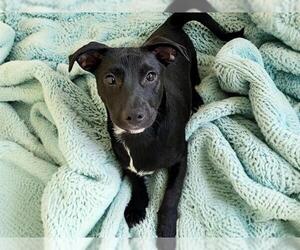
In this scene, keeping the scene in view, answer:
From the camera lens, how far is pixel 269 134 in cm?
158

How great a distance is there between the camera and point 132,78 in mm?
1421

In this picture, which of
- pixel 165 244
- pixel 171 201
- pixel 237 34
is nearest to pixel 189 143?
pixel 171 201

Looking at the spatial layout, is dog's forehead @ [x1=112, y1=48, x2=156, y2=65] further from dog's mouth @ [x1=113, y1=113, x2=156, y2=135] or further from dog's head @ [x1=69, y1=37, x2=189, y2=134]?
dog's mouth @ [x1=113, y1=113, x2=156, y2=135]

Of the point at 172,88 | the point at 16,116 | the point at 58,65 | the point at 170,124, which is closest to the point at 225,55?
the point at 172,88

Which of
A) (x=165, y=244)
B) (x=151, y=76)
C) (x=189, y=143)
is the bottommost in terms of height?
(x=165, y=244)

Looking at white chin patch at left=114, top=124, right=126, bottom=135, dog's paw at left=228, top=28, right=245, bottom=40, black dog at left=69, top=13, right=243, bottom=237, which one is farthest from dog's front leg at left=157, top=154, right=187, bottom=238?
dog's paw at left=228, top=28, right=245, bottom=40

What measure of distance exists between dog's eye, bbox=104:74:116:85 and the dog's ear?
120 millimetres

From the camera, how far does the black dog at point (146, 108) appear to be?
1410mm

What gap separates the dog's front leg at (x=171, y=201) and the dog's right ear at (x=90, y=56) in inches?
13.8

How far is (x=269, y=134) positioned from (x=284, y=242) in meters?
0.29

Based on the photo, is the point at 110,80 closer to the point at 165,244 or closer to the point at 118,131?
the point at 118,131

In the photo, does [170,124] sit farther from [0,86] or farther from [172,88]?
[0,86]

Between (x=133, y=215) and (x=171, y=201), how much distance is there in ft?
0.36

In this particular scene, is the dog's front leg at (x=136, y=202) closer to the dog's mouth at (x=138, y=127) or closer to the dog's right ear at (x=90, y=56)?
the dog's mouth at (x=138, y=127)
